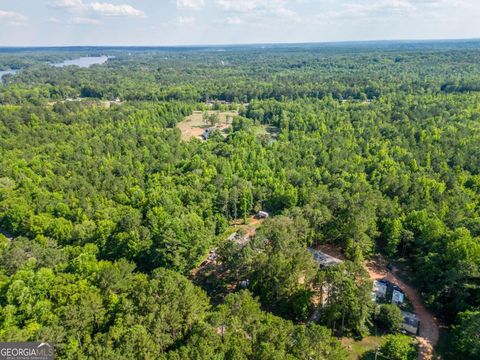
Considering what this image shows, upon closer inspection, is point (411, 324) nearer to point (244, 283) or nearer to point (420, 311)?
point (420, 311)

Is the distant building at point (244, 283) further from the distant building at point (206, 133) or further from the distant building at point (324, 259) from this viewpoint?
the distant building at point (206, 133)

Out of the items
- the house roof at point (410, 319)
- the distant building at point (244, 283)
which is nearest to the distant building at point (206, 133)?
the distant building at point (244, 283)

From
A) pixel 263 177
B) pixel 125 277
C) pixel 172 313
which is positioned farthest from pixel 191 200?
pixel 172 313

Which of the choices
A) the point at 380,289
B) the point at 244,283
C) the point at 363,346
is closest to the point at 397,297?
the point at 380,289

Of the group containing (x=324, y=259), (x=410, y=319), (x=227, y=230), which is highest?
(x=324, y=259)

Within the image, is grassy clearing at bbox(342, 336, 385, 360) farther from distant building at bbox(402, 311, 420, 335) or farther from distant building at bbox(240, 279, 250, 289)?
distant building at bbox(240, 279, 250, 289)

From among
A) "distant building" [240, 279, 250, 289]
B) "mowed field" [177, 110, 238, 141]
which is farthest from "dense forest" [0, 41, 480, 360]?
Answer: "mowed field" [177, 110, 238, 141]
